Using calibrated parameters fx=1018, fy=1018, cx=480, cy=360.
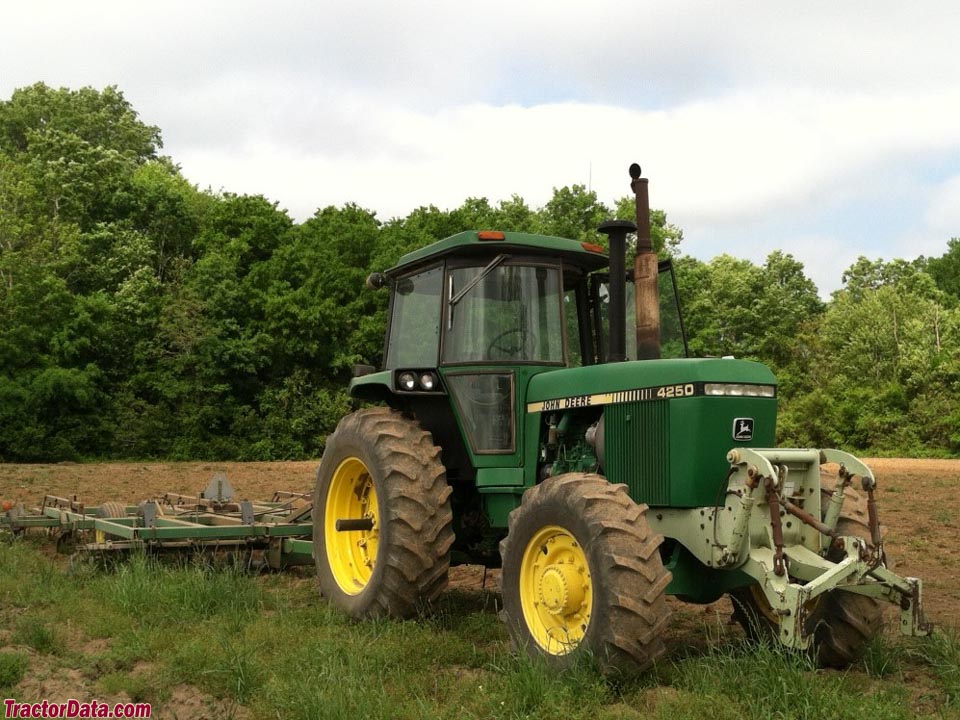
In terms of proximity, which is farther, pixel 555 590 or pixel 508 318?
pixel 508 318

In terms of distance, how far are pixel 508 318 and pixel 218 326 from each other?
90.3 ft

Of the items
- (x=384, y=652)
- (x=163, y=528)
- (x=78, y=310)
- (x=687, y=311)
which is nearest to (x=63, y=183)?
(x=78, y=310)

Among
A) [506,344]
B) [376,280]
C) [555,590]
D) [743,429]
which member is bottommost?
[555,590]

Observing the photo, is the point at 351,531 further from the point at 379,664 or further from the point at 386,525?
the point at 379,664

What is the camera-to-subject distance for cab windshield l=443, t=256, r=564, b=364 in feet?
23.2

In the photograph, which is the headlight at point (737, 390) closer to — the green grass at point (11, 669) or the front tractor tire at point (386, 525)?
the front tractor tire at point (386, 525)

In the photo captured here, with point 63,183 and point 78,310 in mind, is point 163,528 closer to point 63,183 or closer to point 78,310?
point 78,310

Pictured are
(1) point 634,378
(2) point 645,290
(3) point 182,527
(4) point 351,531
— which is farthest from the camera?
(3) point 182,527

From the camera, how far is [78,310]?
31109mm

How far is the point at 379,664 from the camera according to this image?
18.2ft

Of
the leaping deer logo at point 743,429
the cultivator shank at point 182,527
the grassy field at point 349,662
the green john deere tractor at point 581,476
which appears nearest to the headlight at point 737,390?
the green john deere tractor at point 581,476

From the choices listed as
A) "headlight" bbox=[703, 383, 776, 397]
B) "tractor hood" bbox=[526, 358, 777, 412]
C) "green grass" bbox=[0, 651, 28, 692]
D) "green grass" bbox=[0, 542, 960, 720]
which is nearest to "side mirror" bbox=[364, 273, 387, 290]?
"tractor hood" bbox=[526, 358, 777, 412]

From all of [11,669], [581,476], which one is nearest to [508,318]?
[581,476]

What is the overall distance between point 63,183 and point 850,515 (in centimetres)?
3486
